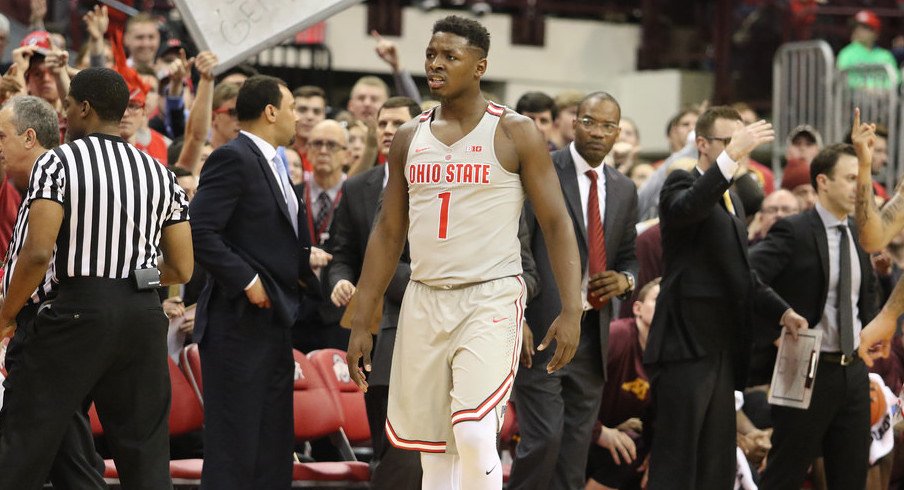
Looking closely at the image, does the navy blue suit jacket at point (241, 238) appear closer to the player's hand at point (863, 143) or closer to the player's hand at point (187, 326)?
the player's hand at point (187, 326)

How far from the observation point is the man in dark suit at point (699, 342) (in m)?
7.71

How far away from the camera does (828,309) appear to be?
8.12 metres

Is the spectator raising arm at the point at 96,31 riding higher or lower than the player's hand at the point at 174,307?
higher

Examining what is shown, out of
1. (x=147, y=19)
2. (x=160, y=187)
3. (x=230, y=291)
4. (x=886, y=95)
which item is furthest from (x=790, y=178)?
(x=160, y=187)

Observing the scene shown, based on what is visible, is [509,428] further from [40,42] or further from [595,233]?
[40,42]

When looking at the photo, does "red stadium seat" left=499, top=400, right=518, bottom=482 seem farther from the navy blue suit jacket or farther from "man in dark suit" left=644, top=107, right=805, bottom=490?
the navy blue suit jacket

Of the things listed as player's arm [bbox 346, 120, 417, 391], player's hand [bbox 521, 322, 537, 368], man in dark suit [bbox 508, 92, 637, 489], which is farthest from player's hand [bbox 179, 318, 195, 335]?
player's arm [bbox 346, 120, 417, 391]

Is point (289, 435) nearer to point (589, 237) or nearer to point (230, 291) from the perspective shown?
point (230, 291)

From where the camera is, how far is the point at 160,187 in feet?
19.9

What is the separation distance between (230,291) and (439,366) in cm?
141

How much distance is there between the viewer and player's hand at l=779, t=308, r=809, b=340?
7.82 metres

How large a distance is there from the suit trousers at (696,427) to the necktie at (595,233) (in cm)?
64

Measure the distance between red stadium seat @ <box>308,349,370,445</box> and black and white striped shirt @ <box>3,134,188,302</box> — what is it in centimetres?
235

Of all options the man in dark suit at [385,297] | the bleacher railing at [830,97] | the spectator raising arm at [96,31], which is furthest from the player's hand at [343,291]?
the bleacher railing at [830,97]
